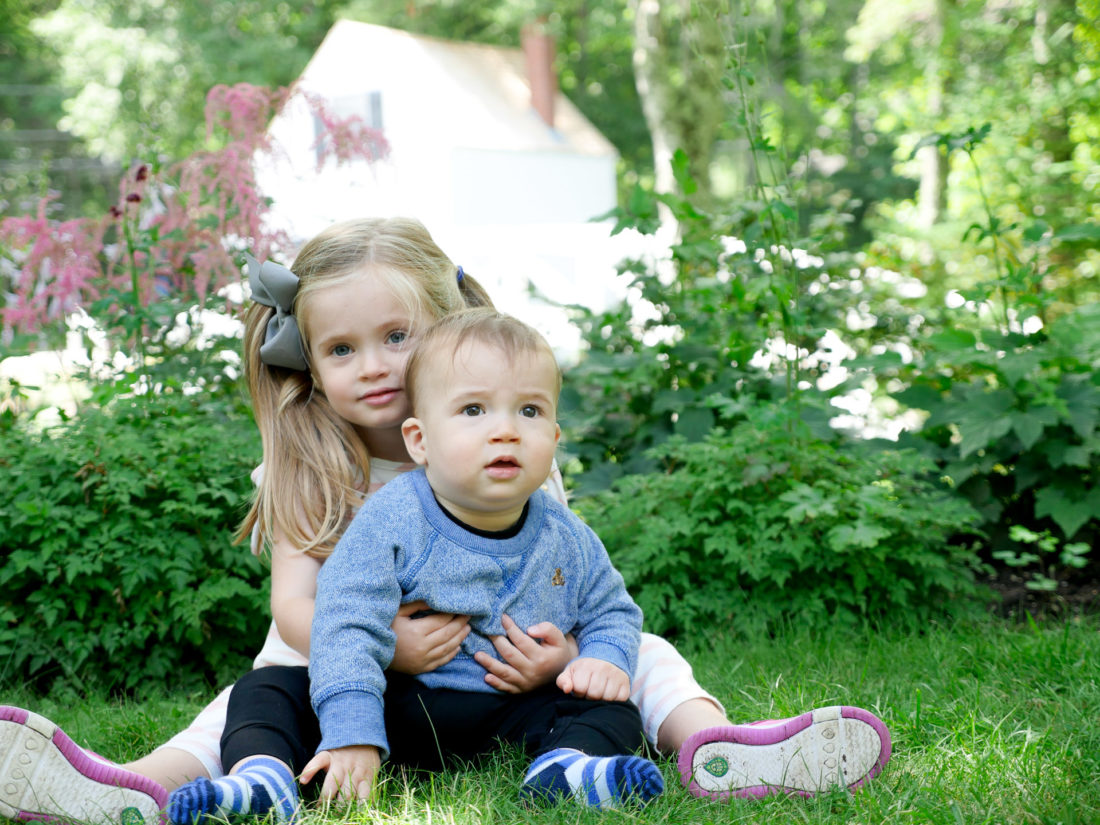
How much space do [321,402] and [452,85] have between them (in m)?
18.6

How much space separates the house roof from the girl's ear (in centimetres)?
1768

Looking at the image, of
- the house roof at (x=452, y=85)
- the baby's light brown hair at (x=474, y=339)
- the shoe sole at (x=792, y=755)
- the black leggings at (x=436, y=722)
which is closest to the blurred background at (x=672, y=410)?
the black leggings at (x=436, y=722)

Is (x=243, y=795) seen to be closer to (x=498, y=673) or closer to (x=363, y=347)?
(x=498, y=673)

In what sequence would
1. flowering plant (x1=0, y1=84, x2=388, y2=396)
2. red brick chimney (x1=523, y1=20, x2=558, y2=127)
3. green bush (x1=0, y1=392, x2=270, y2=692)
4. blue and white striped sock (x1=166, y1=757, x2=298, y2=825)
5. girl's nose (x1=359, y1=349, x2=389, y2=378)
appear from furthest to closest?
red brick chimney (x1=523, y1=20, x2=558, y2=127) < flowering plant (x1=0, y1=84, x2=388, y2=396) < green bush (x1=0, y1=392, x2=270, y2=692) < girl's nose (x1=359, y1=349, x2=389, y2=378) < blue and white striped sock (x1=166, y1=757, x2=298, y2=825)

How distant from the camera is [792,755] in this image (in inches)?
75.1

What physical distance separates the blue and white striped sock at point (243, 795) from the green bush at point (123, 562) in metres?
1.20

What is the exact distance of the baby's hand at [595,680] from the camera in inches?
79.2

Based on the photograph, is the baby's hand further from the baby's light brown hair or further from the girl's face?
the girl's face

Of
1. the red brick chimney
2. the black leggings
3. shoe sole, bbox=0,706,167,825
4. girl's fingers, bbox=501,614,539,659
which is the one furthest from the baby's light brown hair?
the red brick chimney

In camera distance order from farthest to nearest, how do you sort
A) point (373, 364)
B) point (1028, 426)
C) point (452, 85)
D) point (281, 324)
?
point (452, 85)
point (1028, 426)
point (281, 324)
point (373, 364)

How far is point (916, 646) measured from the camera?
2.92 metres

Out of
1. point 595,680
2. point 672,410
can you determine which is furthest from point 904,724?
point 672,410

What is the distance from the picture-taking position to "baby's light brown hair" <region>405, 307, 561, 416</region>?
6.57ft

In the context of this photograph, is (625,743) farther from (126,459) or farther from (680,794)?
(126,459)
